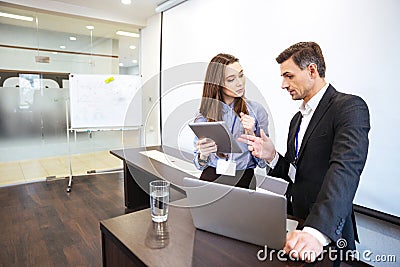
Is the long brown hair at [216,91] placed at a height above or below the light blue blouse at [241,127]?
above

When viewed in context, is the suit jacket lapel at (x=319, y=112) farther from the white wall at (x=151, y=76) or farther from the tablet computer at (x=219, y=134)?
the white wall at (x=151, y=76)

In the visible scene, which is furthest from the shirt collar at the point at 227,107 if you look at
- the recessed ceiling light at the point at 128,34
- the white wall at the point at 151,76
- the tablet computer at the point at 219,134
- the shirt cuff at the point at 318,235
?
the recessed ceiling light at the point at 128,34

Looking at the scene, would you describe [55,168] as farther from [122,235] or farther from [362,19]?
[362,19]

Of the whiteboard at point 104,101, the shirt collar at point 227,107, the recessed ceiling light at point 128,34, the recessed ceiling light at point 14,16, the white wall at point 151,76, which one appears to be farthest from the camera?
the recessed ceiling light at point 128,34

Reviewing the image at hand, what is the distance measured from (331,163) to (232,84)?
2.71 feet

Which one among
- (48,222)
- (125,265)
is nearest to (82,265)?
(48,222)

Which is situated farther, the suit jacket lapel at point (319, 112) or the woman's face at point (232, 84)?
the woman's face at point (232, 84)

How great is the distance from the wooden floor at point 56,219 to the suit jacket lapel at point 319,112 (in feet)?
6.01

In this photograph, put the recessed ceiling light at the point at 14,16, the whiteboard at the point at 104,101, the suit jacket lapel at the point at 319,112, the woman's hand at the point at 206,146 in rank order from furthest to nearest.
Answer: the whiteboard at the point at 104,101 < the recessed ceiling light at the point at 14,16 < the woman's hand at the point at 206,146 < the suit jacket lapel at the point at 319,112

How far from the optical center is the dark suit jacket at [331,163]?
2.66 ft

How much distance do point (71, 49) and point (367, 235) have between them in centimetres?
446

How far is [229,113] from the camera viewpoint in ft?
5.22

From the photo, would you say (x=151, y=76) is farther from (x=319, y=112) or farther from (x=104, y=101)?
(x=319, y=112)

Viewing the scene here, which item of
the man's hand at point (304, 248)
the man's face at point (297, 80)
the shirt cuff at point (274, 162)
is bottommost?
the man's hand at point (304, 248)
